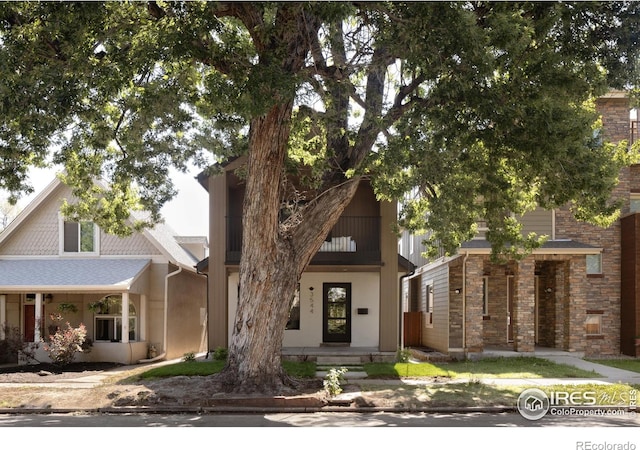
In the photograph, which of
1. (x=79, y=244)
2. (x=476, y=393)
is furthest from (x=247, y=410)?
(x=79, y=244)

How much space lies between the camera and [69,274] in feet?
68.3

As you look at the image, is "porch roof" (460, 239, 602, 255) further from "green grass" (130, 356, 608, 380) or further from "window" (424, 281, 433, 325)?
"window" (424, 281, 433, 325)

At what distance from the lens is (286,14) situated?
472 inches

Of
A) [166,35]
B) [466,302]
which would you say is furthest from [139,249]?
[166,35]

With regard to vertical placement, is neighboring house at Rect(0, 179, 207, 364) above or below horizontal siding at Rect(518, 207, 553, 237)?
below

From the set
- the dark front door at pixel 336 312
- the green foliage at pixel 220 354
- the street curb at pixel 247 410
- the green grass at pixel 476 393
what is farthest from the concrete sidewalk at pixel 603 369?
the green foliage at pixel 220 354

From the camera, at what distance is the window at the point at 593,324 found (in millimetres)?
21792

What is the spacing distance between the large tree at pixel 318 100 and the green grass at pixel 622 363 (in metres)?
5.96

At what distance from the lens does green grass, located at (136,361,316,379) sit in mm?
15852

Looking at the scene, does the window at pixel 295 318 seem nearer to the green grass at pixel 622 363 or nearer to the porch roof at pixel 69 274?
the porch roof at pixel 69 274

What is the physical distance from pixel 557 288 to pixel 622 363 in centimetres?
302

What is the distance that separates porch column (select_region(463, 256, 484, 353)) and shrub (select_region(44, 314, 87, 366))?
37.9 ft

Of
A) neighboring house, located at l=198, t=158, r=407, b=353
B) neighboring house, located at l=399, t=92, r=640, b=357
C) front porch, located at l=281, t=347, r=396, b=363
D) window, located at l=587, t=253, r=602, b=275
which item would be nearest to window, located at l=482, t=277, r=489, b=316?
neighboring house, located at l=399, t=92, r=640, b=357

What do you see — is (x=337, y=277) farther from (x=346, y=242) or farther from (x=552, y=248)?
(x=552, y=248)
